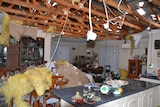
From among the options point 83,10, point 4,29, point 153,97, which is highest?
point 83,10

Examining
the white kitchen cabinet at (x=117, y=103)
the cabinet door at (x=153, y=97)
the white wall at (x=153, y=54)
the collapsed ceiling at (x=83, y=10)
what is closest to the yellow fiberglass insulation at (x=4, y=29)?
the collapsed ceiling at (x=83, y=10)

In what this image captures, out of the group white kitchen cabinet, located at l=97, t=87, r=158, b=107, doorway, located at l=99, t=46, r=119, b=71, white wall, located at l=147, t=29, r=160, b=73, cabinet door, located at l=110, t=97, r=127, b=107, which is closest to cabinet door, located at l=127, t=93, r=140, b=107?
white kitchen cabinet, located at l=97, t=87, r=158, b=107

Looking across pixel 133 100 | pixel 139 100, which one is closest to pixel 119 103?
pixel 133 100

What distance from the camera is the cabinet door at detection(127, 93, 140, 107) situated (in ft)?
6.71

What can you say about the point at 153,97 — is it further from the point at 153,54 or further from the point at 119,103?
the point at 153,54

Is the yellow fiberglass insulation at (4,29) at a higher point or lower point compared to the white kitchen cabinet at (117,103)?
higher

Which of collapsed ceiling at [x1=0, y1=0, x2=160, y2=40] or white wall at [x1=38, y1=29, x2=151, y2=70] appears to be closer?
collapsed ceiling at [x1=0, y1=0, x2=160, y2=40]

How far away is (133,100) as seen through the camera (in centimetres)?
214

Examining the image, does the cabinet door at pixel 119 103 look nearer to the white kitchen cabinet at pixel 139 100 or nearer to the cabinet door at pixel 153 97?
the white kitchen cabinet at pixel 139 100

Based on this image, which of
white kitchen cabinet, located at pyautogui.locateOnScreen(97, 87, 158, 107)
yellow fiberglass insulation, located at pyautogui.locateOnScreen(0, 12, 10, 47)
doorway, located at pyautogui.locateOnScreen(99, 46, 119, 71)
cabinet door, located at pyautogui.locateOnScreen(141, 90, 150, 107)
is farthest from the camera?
doorway, located at pyautogui.locateOnScreen(99, 46, 119, 71)

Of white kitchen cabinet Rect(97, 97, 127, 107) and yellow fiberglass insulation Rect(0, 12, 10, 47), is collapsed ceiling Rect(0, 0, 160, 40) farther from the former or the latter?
white kitchen cabinet Rect(97, 97, 127, 107)

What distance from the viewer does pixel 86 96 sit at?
5.71 feet

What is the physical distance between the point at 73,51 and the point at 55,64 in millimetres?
7048

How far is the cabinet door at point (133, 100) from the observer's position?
80.5 inches
